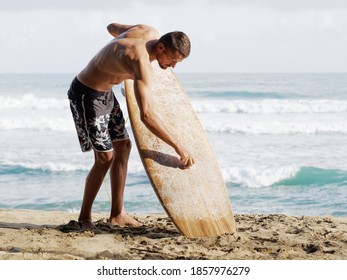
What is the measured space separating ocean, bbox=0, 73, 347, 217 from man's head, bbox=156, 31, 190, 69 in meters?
1.72

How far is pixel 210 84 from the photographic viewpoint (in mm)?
28703

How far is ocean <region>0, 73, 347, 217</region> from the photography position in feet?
23.5

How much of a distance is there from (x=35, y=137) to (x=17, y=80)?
77.9ft

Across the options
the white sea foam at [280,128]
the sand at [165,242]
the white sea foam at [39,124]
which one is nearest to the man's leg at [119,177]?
the sand at [165,242]

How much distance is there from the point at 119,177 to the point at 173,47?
1.37 meters

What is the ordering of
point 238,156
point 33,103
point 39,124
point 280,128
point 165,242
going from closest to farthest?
point 165,242 < point 238,156 < point 280,128 < point 39,124 < point 33,103

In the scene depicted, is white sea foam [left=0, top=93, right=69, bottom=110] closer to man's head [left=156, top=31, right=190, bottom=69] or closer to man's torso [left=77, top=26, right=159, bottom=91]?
man's torso [left=77, top=26, right=159, bottom=91]

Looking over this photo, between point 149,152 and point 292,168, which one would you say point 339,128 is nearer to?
point 292,168

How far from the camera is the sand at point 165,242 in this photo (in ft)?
12.6

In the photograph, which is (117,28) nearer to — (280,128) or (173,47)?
(173,47)

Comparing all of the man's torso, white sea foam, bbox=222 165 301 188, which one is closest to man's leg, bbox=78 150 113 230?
the man's torso

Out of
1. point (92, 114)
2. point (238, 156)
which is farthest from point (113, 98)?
point (238, 156)

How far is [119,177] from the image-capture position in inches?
180
